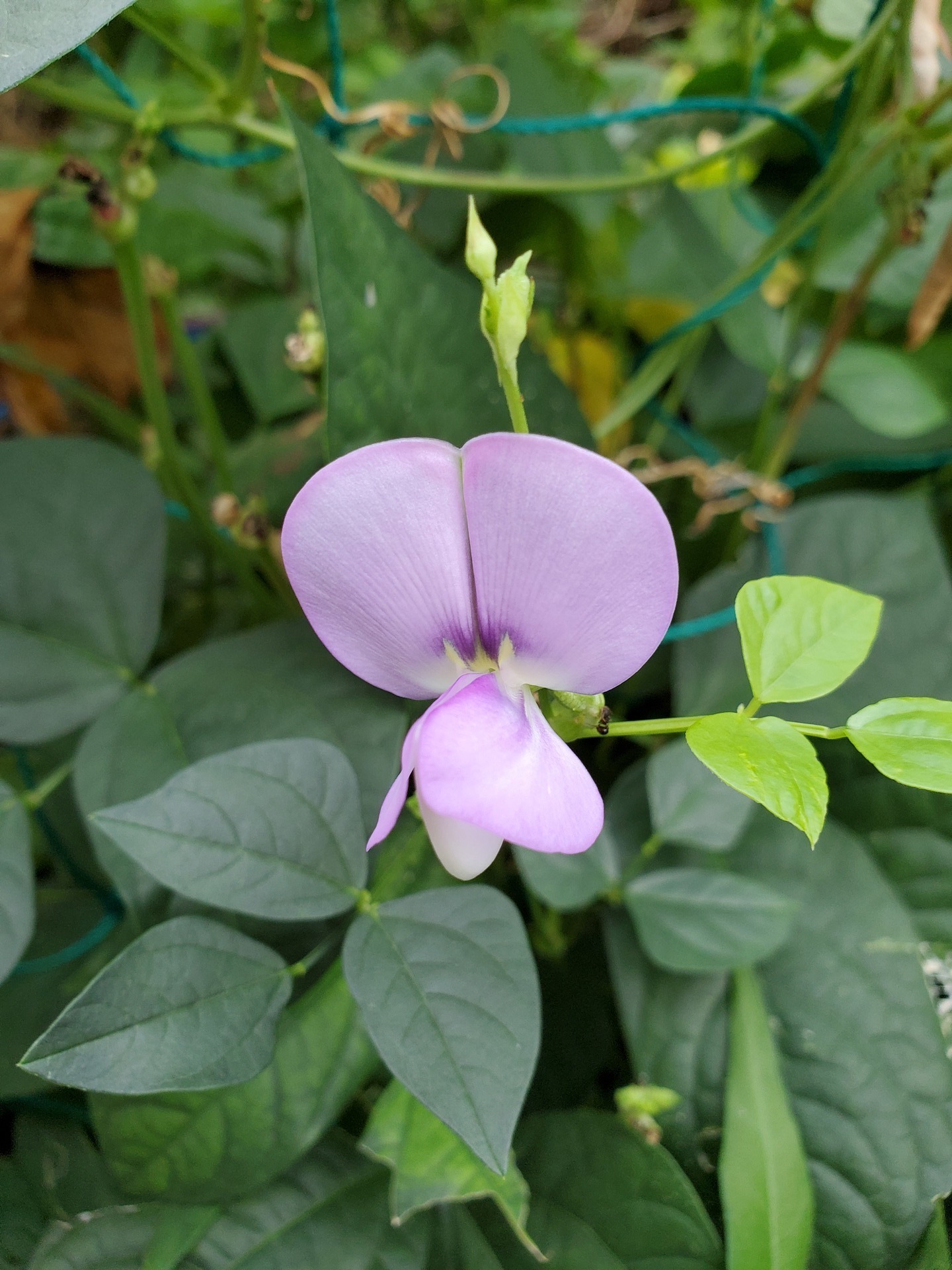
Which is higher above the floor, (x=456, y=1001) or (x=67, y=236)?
(x=67, y=236)

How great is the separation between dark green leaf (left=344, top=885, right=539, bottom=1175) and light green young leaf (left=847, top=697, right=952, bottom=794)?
0.17m

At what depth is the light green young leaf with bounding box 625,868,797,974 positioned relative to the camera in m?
0.52

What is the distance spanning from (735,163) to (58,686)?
650 mm

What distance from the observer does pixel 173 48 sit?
0.56 meters

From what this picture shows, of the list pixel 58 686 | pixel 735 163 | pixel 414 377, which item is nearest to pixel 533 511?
pixel 414 377

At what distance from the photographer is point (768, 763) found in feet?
0.97

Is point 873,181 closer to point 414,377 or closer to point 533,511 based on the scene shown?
point 414,377

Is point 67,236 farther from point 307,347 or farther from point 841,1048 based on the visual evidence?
point 841,1048

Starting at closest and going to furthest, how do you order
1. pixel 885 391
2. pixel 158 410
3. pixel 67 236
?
pixel 158 410 < pixel 885 391 < pixel 67 236

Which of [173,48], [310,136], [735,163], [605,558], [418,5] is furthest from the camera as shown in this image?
A: [418,5]

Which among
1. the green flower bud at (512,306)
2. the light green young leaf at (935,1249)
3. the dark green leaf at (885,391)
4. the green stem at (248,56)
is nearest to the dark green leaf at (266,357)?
the green stem at (248,56)

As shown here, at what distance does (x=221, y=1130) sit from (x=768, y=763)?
34 centimetres

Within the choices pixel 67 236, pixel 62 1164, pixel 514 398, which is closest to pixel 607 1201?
pixel 62 1164

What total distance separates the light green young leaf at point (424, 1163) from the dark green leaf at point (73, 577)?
30cm
